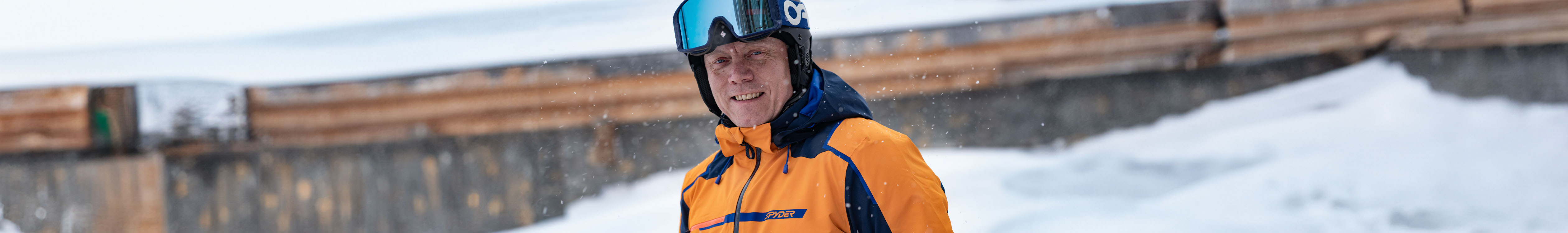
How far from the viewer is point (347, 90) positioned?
4555mm

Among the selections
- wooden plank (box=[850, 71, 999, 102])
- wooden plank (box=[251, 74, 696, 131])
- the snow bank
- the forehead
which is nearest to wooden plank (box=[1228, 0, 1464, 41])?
wooden plank (box=[850, 71, 999, 102])

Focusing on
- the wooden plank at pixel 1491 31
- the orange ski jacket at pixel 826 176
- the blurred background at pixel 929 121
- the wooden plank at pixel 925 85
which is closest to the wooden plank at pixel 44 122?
the blurred background at pixel 929 121

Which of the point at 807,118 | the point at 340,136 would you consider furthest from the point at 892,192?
the point at 340,136

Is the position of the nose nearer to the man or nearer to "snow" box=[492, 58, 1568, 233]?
the man

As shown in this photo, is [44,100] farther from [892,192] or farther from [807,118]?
[892,192]

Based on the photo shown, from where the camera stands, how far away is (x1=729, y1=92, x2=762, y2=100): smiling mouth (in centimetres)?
151

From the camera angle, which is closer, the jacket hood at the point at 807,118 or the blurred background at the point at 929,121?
the jacket hood at the point at 807,118

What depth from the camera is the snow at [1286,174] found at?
13.3ft

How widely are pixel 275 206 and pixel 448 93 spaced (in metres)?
1.46

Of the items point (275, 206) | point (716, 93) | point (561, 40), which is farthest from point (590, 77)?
point (716, 93)

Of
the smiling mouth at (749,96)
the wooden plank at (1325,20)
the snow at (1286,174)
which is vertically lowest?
the snow at (1286,174)

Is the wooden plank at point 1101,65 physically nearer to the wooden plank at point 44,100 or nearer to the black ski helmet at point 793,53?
the black ski helmet at point 793,53

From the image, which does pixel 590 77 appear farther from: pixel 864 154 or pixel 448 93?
pixel 864 154

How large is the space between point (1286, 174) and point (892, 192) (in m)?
4.30
